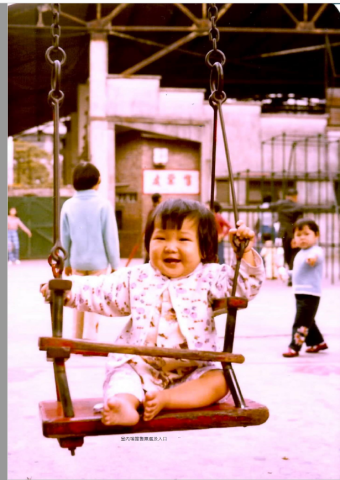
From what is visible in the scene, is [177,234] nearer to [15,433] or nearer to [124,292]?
[124,292]

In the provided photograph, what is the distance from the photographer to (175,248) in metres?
1.99

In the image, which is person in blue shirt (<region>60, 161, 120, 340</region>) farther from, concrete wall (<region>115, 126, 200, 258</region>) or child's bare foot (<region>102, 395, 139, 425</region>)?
concrete wall (<region>115, 126, 200, 258</region>)

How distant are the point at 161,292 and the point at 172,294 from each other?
3 centimetres

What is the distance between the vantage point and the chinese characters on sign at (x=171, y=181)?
14023mm

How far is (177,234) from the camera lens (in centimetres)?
200

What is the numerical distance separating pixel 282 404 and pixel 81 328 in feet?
4.26

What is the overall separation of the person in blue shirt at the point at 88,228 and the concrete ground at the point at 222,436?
2.62 feet

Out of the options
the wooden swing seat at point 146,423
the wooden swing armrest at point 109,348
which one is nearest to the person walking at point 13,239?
the wooden swing seat at point 146,423

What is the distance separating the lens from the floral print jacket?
201 cm

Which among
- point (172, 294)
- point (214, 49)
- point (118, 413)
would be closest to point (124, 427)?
point (118, 413)

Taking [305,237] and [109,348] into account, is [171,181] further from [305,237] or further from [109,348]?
[109,348]

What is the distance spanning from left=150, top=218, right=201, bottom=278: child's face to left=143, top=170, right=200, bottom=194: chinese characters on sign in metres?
11.5

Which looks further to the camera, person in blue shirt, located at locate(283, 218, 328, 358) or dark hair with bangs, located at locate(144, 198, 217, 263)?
person in blue shirt, located at locate(283, 218, 328, 358)

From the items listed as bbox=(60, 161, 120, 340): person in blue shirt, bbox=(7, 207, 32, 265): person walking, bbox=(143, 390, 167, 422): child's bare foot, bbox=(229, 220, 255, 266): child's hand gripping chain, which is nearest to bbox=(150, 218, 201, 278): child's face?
bbox=(229, 220, 255, 266): child's hand gripping chain
